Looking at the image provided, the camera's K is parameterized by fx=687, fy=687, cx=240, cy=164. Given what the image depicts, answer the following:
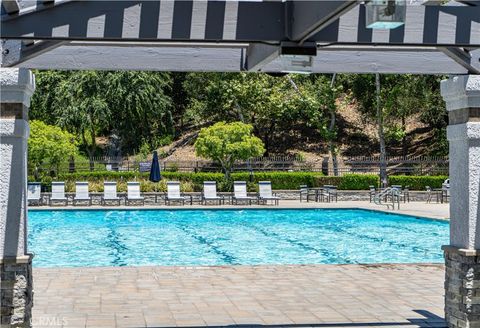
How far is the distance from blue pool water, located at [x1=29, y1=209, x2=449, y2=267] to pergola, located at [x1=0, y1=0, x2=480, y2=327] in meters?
7.83

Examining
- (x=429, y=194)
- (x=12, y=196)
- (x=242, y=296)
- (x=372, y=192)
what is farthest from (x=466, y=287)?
(x=429, y=194)

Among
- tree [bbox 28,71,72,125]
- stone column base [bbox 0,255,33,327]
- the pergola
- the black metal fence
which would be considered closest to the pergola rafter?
the pergola

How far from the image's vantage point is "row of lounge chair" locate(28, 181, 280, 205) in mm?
24714

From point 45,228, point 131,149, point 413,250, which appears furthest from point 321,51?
point 131,149

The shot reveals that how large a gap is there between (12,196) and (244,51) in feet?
8.75

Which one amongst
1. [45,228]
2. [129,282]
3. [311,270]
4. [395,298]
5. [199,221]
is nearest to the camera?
[395,298]

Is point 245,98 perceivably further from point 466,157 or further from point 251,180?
point 466,157

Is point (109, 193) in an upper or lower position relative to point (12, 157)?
lower

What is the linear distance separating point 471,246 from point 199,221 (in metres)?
16.2

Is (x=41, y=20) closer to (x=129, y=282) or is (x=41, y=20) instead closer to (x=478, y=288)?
Result: (x=478, y=288)

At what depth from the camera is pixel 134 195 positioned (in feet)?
82.4

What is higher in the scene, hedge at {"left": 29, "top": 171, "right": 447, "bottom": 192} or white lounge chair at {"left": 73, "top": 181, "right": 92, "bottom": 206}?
hedge at {"left": 29, "top": 171, "right": 447, "bottom": 192}

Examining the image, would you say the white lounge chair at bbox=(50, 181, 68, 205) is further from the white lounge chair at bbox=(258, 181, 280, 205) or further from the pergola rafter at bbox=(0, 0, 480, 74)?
the pergola rafter at bbox=(0, 0, 480, 74)

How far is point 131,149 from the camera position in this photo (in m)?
41.0
